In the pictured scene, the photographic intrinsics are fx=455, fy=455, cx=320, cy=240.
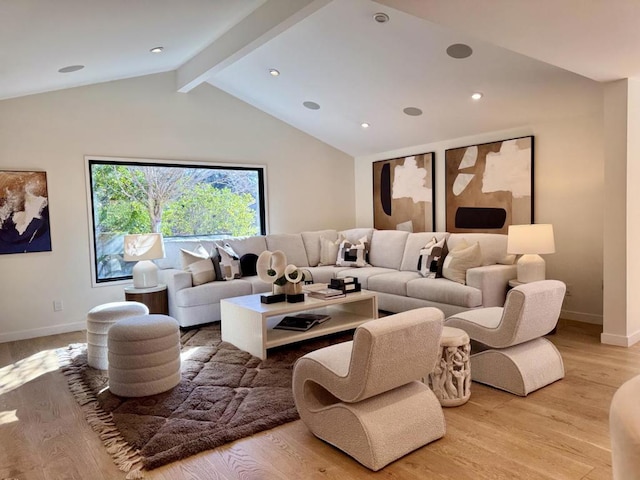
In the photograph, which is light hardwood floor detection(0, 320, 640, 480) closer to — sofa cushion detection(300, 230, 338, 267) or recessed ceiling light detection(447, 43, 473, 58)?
recessed ceiling light detection(447, 43, 473, 58)

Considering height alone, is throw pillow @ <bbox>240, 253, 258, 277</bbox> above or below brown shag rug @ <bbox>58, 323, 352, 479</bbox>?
above

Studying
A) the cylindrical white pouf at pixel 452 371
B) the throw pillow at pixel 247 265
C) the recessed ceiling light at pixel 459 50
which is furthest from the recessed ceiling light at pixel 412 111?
the cylindrical white pouf at pixel 452 371

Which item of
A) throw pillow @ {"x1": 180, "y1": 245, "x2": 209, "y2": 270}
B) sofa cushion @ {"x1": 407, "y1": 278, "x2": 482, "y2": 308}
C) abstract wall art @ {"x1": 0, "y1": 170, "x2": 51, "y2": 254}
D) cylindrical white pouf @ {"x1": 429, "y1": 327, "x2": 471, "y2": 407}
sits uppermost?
abstract wall art @ {"x1": 0, "y1": 170, "x2": 51, "y2": 254}

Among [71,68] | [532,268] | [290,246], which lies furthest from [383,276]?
[71,68]

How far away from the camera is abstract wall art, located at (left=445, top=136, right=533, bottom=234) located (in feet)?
16.3

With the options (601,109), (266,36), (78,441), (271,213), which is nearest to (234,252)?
(271,213)

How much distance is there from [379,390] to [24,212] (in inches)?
164

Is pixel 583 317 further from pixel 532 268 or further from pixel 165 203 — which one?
pixel 165 203

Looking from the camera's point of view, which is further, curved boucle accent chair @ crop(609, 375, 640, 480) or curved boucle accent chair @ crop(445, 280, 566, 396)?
curved boucle accent chair @ crop(445, 280, 566, 396)

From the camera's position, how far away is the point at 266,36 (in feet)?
12.3

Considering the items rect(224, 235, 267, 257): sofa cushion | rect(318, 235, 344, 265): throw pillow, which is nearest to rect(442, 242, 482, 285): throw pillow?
rect(318, 235, 344, 265): throw pillow

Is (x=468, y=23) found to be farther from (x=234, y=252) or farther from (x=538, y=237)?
(x=234, y=252)

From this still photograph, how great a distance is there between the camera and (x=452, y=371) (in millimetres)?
2736

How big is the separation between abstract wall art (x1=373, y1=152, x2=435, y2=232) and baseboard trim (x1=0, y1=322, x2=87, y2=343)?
412cm
